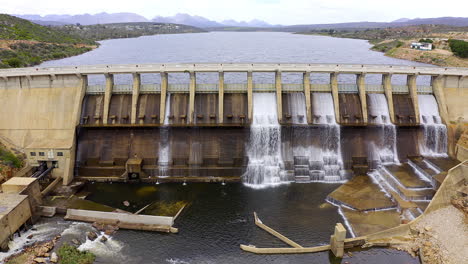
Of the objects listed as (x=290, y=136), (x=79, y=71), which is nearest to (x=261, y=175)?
(x=290, y=136)

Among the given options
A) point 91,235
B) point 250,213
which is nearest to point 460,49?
point 250,213

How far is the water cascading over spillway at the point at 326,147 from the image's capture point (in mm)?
39375

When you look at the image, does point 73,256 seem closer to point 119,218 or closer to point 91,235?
point 91,235

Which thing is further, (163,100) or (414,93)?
(414,93)

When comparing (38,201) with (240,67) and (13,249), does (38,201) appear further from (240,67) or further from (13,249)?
(240,67)

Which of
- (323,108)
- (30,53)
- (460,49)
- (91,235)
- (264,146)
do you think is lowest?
Result: (91,235)

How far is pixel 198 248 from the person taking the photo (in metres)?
28.0

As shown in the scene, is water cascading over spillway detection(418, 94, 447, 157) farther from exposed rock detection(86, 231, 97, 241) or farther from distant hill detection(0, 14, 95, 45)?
distant hill detection(0, 14, 95, 45)

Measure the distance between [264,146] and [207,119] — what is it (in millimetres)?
7820

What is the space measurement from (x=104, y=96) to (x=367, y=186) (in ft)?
109

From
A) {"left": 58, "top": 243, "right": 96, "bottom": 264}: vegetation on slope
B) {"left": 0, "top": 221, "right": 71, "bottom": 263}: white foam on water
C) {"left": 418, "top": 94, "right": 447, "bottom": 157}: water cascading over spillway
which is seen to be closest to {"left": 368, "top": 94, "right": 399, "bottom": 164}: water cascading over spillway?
{"left": 418, "top": 94, "right": 447, "bottom": 157}: water cascading over spillway

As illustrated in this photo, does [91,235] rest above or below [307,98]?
below

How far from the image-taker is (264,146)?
40.8 meters

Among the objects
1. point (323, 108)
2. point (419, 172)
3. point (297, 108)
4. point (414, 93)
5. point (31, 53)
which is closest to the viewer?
point (419, 172)
